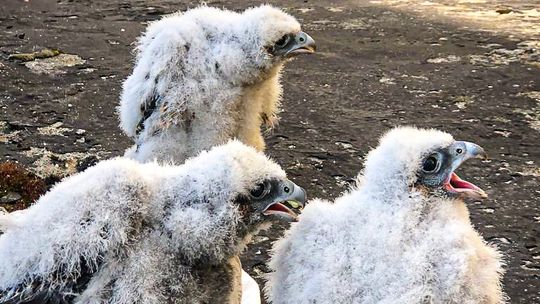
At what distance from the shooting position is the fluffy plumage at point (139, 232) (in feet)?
6.77

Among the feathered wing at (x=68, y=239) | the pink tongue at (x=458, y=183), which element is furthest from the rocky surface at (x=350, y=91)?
the feathered wing at (x=68, y=239)

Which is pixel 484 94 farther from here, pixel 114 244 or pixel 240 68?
pixel 114 244

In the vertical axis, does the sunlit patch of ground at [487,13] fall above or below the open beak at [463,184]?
below

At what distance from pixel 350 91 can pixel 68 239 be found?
13.8ft

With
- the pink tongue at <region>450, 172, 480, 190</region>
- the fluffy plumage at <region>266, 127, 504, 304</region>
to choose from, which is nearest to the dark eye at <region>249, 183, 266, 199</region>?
the fluffy plumage at <region>266, 127, 504, 304</region>

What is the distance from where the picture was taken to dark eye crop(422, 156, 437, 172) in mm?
2371

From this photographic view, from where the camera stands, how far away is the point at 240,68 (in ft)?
10.1

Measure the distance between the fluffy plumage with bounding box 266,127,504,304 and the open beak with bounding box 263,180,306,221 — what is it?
0.13 meters

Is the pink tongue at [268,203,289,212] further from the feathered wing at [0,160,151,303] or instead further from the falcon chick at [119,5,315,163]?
the falcon chick at [119,5,315,163]

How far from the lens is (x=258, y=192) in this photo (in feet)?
7.32

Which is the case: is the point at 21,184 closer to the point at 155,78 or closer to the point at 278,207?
the point at 155,78

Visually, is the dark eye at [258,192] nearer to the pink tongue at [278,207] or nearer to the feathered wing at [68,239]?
the pink tongue at [278,207]

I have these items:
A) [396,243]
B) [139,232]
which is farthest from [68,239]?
[396,243]

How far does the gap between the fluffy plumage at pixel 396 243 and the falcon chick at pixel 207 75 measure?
0.80 metres
